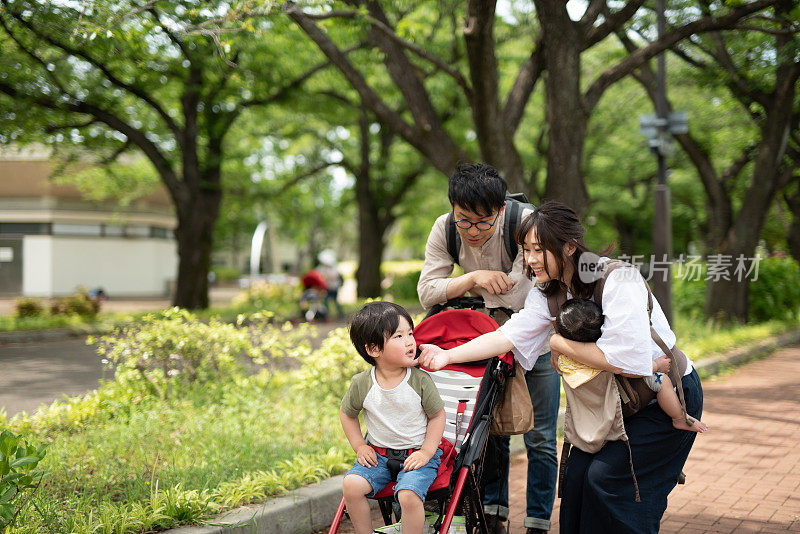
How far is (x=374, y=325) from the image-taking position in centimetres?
317

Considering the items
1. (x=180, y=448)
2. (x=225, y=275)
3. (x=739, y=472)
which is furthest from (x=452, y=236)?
(x=225, y=275)

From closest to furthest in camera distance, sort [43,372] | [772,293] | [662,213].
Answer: [43,372] < [662,213] < [772,293]

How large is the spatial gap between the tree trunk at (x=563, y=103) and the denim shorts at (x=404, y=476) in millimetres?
6116

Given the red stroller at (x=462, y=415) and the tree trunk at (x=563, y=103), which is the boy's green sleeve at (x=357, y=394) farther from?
the tree trunk at (x=563, y=103)

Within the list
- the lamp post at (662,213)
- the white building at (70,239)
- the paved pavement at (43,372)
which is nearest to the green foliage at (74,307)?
the paved pavement at (43,372)

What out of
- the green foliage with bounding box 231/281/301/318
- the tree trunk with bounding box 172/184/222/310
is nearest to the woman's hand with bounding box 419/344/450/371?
the tree trunk with bounding box 172/184/222/310

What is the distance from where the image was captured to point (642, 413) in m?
3.03

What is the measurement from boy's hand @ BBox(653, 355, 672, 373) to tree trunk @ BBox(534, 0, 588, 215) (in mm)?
5958

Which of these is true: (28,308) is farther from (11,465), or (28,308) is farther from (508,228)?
(508,228)

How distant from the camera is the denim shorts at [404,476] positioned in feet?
9.94

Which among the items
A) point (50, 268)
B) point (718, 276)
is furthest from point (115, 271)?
point (718, 276)

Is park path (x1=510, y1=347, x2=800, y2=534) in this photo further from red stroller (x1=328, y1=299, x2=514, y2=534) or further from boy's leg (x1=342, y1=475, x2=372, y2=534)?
boy's leg (x1=342, y1=475, x2=372, y2=534)

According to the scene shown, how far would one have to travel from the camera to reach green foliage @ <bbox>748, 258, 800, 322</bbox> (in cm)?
1509

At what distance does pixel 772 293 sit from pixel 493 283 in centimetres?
1399
